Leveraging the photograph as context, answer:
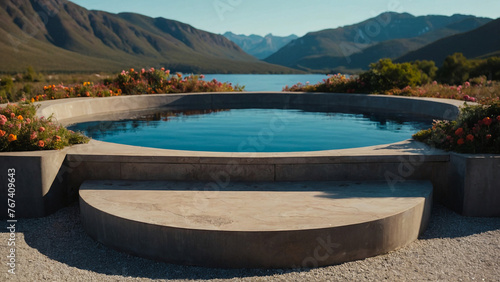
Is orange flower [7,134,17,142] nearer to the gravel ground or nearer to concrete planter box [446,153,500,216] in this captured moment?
the gravel ground

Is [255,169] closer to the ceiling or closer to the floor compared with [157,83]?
closer to the floor

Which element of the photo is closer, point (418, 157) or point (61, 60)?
point (418, 157)

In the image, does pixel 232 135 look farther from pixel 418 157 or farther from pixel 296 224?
pixel 296 224

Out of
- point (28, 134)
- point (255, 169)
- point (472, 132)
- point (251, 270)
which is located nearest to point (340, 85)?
point (472, 132)

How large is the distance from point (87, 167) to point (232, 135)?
3937mm

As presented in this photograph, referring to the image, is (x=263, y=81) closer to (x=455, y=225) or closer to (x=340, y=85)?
(x=340, y=85)

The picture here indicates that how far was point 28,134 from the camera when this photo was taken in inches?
217

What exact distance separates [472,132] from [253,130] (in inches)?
198

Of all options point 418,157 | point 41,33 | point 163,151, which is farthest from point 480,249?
point 41,33

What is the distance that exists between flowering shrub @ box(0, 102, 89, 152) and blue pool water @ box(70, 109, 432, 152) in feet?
6.79

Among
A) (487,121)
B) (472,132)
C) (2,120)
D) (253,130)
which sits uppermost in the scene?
(2,120)

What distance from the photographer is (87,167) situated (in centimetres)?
548

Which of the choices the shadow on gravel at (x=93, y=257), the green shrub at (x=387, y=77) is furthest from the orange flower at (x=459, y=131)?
the green shrub at (x=387, y=77)

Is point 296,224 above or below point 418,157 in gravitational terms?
below
